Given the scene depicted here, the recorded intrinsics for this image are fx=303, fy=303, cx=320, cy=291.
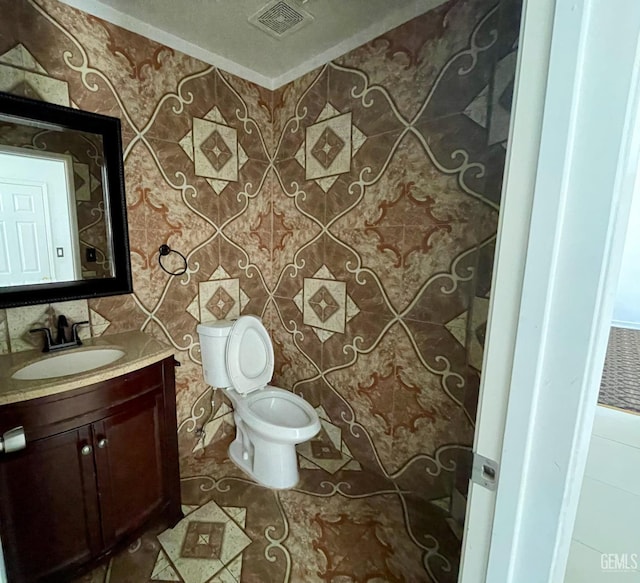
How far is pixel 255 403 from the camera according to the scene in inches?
73.6

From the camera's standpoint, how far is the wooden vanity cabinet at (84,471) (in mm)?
1022

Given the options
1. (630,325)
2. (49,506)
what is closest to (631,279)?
(49,506)

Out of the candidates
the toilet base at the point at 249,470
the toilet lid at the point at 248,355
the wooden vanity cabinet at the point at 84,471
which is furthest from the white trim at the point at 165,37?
the toilet base at the point at 249,470

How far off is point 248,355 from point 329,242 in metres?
0.86

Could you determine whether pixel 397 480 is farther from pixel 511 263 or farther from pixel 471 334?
pixel 511 263

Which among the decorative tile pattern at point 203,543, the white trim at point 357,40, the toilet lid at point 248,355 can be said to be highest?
the white trim at point 357,40

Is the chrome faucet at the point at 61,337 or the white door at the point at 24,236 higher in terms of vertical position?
the white door at the point at 24,236

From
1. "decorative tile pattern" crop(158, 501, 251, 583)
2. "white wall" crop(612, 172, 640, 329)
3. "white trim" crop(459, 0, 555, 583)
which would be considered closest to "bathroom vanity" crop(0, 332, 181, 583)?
"decorative tile pattern" crop(158, 501, 251, 583)

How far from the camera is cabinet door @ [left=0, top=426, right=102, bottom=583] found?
101 centimetres

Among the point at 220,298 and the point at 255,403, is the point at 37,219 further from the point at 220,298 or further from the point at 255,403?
the point at 255,403

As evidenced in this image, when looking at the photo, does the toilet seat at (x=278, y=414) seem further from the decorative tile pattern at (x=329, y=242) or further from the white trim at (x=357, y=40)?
the white trim at (x=357, y=40)

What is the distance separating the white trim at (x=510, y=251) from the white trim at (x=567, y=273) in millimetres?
14

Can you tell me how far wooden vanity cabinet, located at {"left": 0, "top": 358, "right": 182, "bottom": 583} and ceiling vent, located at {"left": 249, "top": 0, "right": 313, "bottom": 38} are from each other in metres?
1.70

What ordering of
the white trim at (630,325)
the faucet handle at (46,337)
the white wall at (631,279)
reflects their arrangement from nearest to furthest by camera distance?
the white wall at (631,279) < the faucet handle at (46,337) < the white trim at (630,325)
